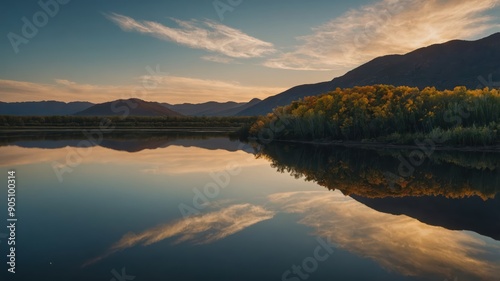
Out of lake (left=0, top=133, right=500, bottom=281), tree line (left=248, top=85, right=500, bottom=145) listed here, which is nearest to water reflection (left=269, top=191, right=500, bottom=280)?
lake (left=0, top=133, right=500, bottom=281)

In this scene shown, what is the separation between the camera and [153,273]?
798 cm

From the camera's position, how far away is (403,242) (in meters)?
10.5

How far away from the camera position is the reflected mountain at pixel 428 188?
13.6 metres

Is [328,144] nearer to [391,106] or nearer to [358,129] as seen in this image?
[358,129]

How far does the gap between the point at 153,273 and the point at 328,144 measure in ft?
156

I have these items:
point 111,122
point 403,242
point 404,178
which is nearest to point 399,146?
point 404,178

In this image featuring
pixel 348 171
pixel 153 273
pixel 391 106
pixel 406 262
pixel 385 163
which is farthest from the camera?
pixel 391 106

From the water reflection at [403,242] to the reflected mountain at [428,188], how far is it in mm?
1064

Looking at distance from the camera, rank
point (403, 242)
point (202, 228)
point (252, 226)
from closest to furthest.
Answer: point (403, 242) → point (202, 228) → point (252, 226)

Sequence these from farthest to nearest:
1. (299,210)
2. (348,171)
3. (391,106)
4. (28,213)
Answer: (391,106), (348,171), (299,210), (28,213)

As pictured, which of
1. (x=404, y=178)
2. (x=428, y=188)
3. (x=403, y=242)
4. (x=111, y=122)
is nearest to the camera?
(x=403, y=242)

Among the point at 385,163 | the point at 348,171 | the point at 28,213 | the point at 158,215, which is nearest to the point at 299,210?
the point at 158,215

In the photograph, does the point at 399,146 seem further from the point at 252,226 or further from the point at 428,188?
the point at 252,226

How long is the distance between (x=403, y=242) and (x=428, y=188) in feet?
31.9
